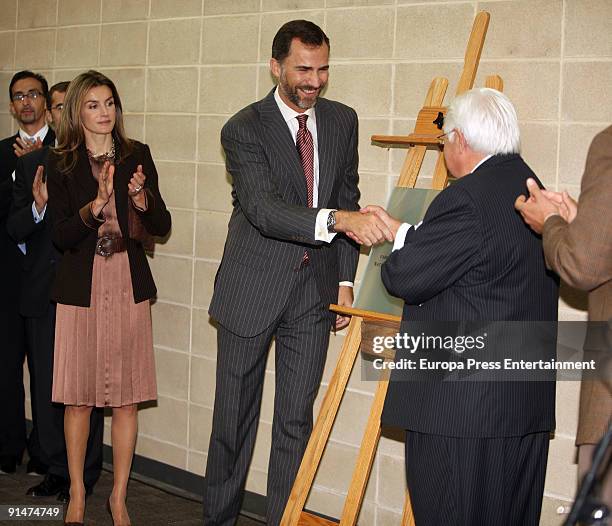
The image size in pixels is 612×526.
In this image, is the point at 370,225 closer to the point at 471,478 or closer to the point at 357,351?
the point at 357,351

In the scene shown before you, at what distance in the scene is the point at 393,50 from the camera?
3.63 metres

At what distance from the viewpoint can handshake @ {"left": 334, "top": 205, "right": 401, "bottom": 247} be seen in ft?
9.62

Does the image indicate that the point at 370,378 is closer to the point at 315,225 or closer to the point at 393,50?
the point at 315,225

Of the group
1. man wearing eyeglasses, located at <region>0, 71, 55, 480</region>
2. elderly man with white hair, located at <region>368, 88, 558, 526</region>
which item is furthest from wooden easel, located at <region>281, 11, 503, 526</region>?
man wearing eyeglasses, located at <region>0, 71, 55, 480</region>

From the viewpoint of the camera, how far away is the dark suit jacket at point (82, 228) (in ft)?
12.1

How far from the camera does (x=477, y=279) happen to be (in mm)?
2471

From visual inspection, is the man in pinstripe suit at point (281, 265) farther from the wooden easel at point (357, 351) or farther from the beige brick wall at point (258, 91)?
the beige brick wall at point (258, 91)

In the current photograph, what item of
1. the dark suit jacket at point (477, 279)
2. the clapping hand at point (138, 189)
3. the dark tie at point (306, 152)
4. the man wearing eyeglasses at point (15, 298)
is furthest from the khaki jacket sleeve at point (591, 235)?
the man wearing eyeglasses at point (15, 298)

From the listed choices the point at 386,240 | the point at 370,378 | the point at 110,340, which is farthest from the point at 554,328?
Result: the point at 110,340

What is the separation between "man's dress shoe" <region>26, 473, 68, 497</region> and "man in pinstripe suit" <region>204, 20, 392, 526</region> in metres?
0.99

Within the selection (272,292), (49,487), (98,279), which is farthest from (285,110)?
(49,487)

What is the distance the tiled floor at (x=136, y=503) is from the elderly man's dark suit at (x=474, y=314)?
1.70m

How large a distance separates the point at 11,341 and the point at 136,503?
1.02 meters

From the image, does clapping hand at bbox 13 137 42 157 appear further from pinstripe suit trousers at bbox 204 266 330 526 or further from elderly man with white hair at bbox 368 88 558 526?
elderly man with white hair at bbox 368 88 558 526
